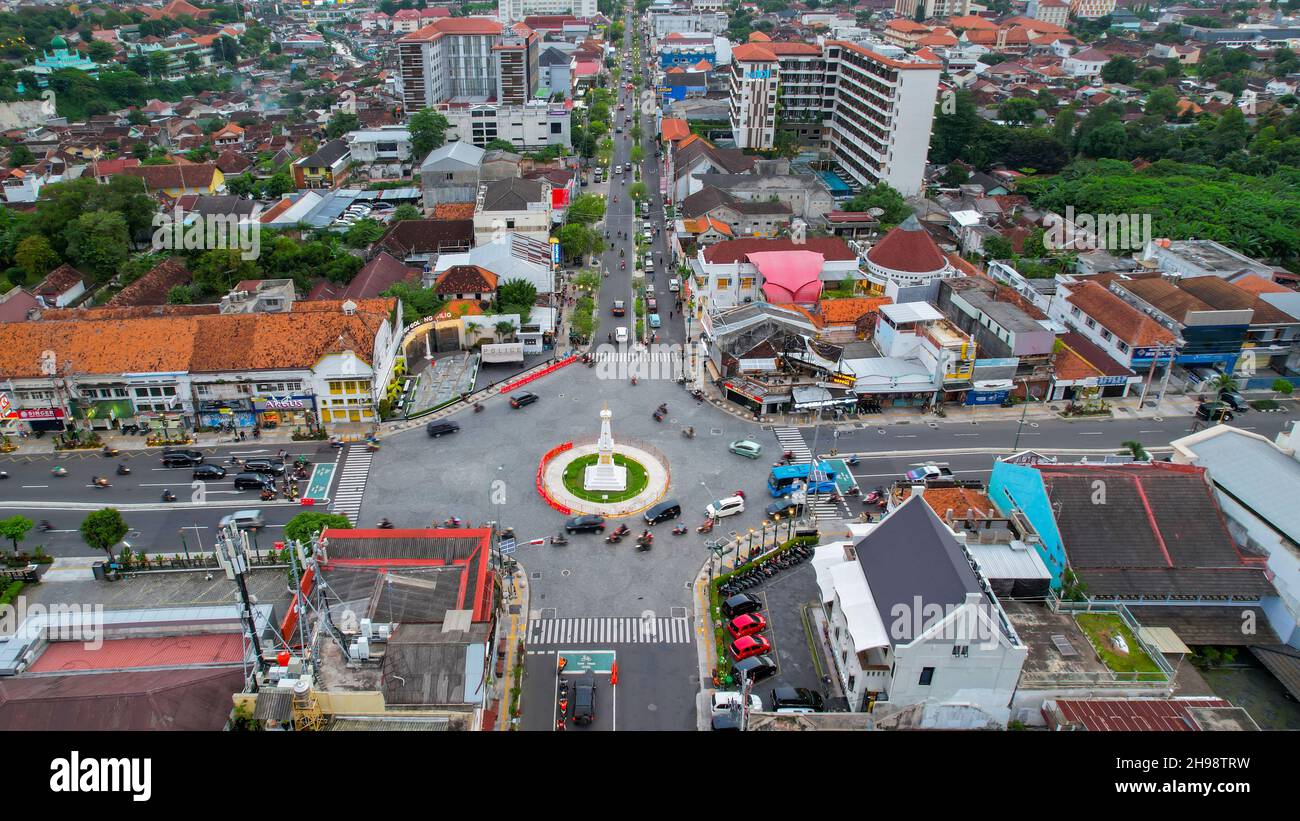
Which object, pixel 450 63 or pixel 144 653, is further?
pixel 450 63

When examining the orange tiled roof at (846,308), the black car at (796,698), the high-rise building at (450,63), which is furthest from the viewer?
the high-rise building at (450,63)

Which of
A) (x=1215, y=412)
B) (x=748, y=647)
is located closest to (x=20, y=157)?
(x=748, y=647)

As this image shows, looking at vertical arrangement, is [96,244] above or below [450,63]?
below

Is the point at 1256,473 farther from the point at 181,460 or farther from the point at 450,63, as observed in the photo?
the point at 450,63

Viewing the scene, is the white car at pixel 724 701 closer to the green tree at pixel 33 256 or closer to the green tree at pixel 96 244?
the green tree at pixel 96 244

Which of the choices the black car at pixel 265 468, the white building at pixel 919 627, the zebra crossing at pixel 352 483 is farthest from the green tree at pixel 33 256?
Answer: the white building at pixel 919 627

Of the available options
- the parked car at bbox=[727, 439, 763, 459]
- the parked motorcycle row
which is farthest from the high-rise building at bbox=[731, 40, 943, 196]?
the parked motorcycle row
